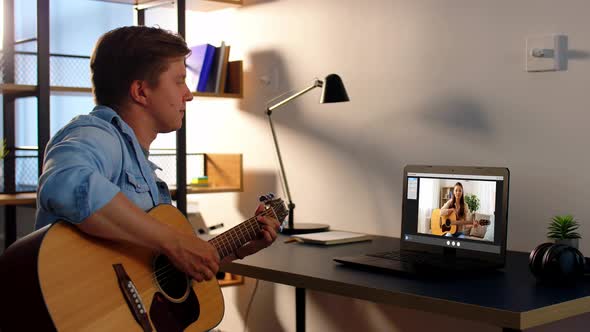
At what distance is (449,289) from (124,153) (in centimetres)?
84

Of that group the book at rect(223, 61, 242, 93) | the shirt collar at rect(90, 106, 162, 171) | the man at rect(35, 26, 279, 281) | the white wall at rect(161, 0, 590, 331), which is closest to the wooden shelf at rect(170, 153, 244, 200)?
the white wall at rect(161, 0, 590, 331)

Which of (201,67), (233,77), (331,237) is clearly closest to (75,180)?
(331,237)

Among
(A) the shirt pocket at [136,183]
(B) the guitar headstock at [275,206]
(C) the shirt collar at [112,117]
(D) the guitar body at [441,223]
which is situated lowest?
(D) the guitar body at [441,223]

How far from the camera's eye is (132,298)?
1637mm

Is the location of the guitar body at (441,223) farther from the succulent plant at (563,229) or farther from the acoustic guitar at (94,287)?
the acoustic guitar at (94,287)

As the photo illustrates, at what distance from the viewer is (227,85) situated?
3.55 m

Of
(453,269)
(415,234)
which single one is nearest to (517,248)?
(415,234)

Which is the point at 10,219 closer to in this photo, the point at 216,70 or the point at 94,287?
the point at 216,70

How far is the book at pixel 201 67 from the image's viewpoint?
3418 mm

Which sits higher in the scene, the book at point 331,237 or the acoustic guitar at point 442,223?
the acoustic guitar at point 442,223

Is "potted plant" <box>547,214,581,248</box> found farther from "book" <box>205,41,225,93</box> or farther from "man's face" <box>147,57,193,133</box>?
"book" <box>205,41,225,93</box>

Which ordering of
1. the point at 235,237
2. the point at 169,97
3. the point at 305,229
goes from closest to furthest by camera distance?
the point at 169,97 → the point at 235,237 → the point at 305,229

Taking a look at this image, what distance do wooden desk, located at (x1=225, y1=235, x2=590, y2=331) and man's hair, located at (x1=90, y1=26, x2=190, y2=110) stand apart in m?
0.70

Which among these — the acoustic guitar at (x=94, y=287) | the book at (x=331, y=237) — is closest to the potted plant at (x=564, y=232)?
the book at (x=331, y=237)
